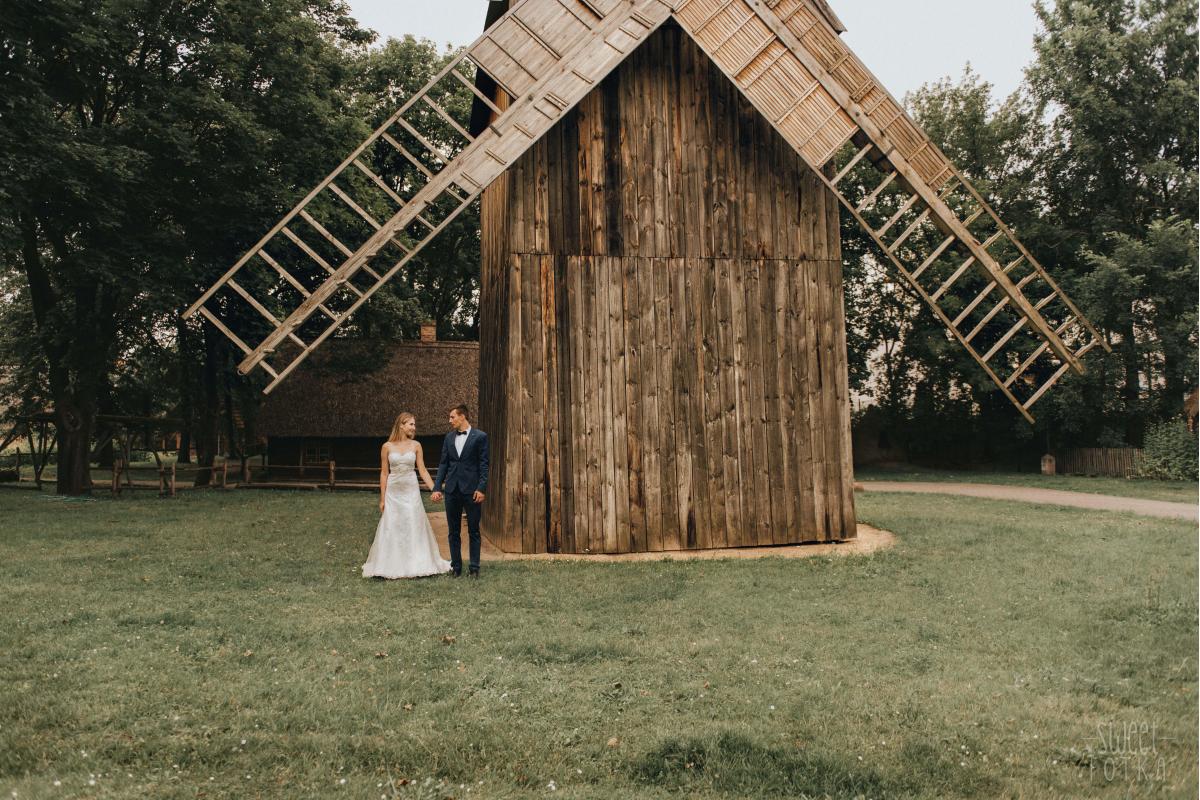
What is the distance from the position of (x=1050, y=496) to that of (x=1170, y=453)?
869 centimetres

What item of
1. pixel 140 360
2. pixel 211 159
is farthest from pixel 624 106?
pixel 140 360

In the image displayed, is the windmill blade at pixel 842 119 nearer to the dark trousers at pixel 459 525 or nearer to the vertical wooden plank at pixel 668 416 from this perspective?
the vertical wooden plank at pixel 668 416

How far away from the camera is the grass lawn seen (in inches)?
174

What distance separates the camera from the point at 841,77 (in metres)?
12.2

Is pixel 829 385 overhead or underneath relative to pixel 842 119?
underneath

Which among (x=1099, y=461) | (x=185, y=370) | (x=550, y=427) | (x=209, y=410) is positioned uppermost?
(x=185, y=370)

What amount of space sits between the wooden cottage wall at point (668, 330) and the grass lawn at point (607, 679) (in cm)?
135

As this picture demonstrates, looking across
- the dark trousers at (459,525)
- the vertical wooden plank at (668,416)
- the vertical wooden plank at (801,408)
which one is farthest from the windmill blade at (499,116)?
the vertical wooden plank at (801,408)

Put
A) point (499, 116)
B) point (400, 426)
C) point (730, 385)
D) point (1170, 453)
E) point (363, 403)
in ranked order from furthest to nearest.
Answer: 1. point (363, 403)
2. point (1170, 453)
3. point (730, 385)
4. point (499, 116)
5. point (400, 426)

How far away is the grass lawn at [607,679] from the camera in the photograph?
14.5ft

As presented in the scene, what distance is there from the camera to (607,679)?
595 cm

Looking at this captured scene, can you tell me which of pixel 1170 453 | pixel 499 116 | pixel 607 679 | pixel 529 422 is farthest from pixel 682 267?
pixel 1170 453

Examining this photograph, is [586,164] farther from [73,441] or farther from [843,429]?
[73,441]

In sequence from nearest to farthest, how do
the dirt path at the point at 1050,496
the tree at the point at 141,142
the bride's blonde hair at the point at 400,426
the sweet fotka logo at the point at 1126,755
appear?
the sweet fotka logo at the point at 1126,755
the bride's blonde hair at the point at 400,426
the tree at the point at 141,142
the dirt path at the point at 1050,496
